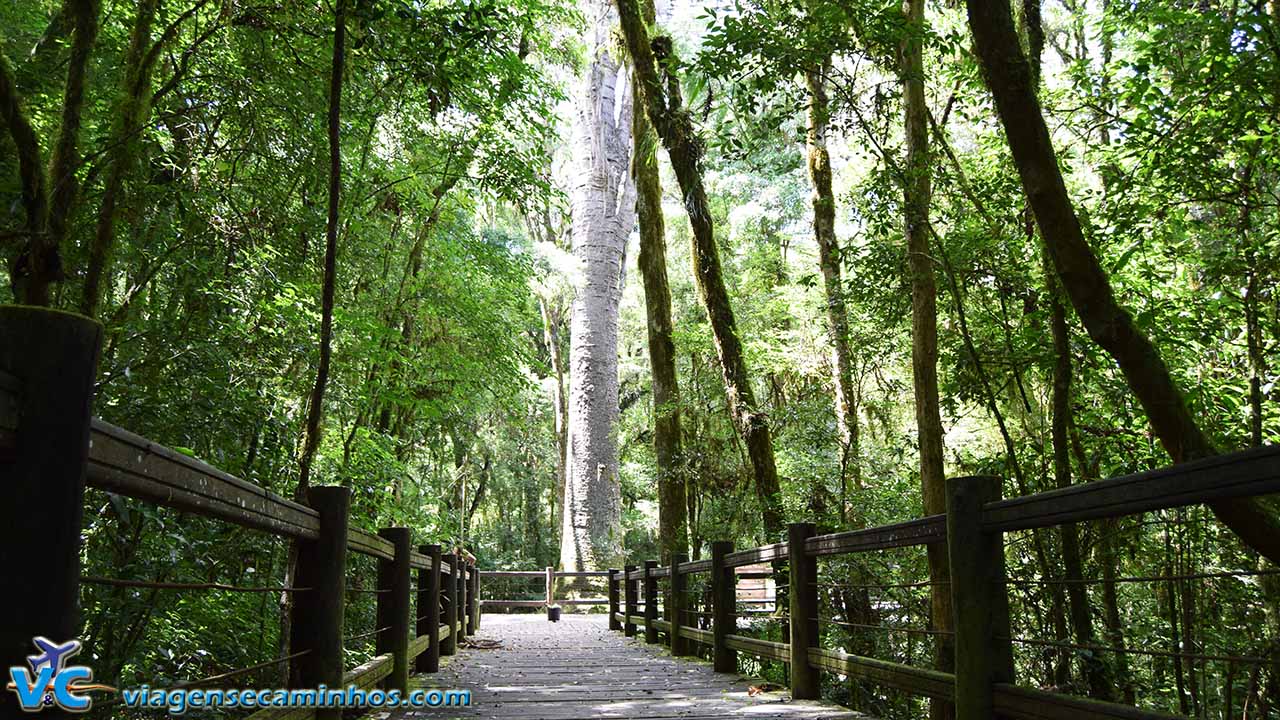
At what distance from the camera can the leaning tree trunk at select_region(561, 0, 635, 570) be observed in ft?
60.5

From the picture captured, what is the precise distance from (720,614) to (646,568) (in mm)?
3989

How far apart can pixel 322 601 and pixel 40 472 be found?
218 cm

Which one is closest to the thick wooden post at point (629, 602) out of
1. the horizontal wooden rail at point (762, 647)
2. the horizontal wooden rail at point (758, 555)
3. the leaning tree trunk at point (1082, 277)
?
the horizontal wooden rail at point (758, 555)

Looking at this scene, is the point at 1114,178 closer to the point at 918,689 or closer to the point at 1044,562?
the point at 1044,562

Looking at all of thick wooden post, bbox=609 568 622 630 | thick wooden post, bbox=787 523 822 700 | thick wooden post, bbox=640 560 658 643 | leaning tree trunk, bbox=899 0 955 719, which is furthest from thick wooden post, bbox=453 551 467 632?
thick wooden post, bbox=787 523 822 700

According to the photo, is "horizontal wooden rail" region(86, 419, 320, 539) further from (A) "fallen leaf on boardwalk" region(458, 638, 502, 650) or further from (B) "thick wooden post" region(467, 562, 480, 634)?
(B) "thick wooden post" region(467, 562, 480, 634)

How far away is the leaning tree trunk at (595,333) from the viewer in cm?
1844

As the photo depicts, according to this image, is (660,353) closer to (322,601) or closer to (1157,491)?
(322,601)

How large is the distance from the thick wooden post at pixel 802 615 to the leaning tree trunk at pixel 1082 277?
1.95 m

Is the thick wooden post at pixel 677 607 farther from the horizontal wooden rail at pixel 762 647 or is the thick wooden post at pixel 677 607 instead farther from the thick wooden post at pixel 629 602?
the thick wooden post at pixel 629 602

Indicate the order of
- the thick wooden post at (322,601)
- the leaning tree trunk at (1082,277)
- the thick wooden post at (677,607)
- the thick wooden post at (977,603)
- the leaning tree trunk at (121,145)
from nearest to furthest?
1. the thick wooden post at (977,603)
2. the thick wooden post at (322,601)
3. the leaning tree trunk at (1082,277)
4. the leaning tree trunk at (121,145)
5. the thick wooden post at (677,607)

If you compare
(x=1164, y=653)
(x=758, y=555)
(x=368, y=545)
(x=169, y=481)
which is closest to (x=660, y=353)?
(x=758, y=555)

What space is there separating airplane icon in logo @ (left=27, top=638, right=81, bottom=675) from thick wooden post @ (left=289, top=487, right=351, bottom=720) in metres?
1.96

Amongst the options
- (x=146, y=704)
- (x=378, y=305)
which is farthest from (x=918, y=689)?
(x=378, y=305)
